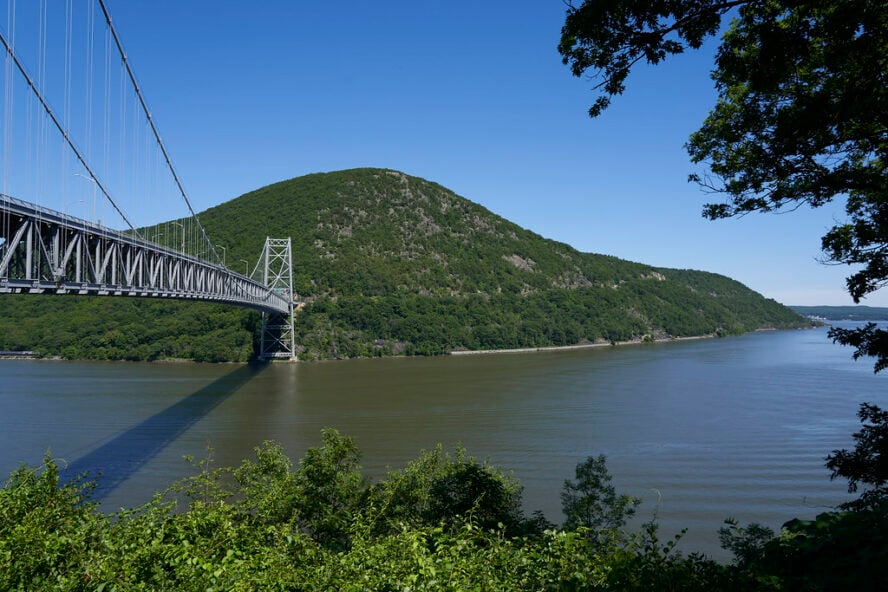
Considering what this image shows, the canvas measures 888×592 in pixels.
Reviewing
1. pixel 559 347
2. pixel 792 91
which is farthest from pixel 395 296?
pixel 792 91

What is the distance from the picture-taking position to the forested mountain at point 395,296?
4366cm

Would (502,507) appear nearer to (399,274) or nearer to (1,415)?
(1,415)

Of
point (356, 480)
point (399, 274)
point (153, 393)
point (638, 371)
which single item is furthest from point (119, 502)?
point (399, 274)

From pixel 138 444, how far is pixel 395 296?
3966cm

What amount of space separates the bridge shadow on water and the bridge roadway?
3790mm

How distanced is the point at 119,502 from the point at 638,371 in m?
30.1

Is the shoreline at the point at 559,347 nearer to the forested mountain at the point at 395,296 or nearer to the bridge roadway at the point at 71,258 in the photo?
the forested mountain at the point at 395,296

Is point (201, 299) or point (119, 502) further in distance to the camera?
point (201, 299)

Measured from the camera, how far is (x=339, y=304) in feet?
168

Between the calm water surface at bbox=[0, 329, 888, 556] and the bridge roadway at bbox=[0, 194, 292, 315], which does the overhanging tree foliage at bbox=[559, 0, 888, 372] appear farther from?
the bridge roadway at bbox=[0, 194, 292, 315]

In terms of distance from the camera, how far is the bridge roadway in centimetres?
926

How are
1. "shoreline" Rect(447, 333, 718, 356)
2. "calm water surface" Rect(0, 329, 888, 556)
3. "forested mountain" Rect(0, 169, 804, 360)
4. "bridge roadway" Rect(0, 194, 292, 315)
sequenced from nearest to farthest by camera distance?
"bridge roadway" Rect(0, 194, 292, 315) < "calm water surface" Rect(0, 329, 888, 556) < "forested mountain" Rect(0, 169, 804, 360) < "shoreline" Rect(447, 333, 718, 356)

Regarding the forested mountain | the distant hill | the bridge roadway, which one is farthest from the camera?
the distant hill

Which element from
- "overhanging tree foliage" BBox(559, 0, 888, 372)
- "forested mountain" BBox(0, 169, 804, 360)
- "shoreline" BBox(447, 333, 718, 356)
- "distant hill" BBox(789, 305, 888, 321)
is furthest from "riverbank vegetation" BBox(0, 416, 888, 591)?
"distant hill" BBox(789, 305, 888, 321)
